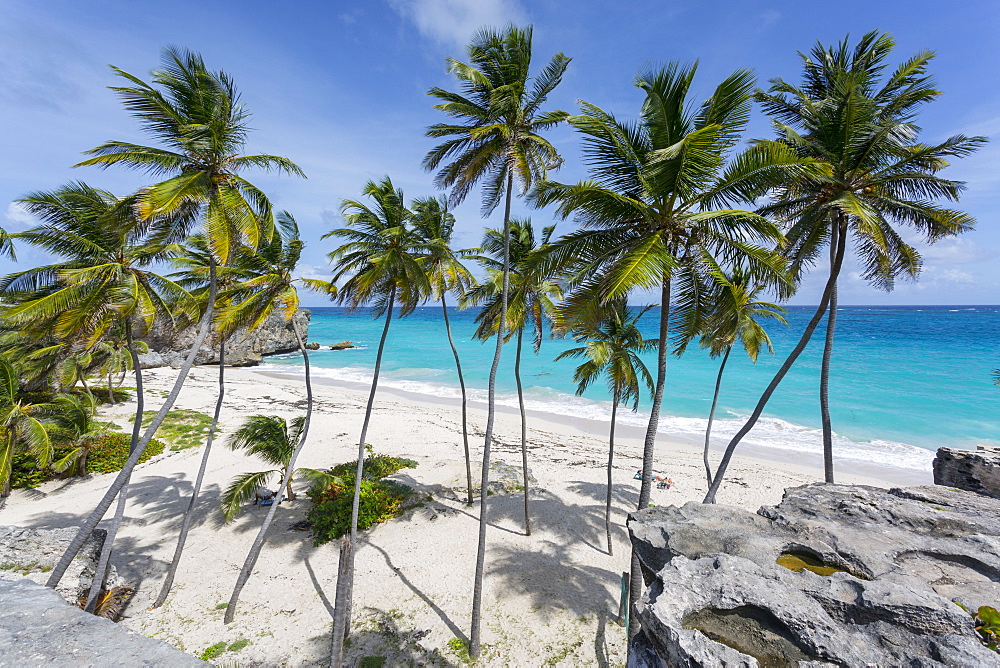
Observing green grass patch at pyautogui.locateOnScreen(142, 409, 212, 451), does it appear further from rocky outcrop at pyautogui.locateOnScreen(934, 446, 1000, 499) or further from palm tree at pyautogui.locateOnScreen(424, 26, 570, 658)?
rocky outcrop at pyautogui.locateOnScreen(934, 446, 1000, 499)

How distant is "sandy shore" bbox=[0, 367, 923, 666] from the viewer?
8.72 metres

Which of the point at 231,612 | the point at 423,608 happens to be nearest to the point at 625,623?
the point at 423,608

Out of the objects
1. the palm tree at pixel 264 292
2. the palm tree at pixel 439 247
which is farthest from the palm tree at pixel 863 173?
the palm tree at pixel 264 292

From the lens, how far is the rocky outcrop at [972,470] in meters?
8.59

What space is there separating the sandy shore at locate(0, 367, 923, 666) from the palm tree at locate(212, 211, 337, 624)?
1147mm

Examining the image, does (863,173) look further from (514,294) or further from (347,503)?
(347,503)

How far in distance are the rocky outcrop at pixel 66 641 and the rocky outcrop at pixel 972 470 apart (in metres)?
13.5

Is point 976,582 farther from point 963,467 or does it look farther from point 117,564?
point 117,564

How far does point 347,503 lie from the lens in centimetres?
1286

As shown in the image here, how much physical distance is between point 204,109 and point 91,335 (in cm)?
574

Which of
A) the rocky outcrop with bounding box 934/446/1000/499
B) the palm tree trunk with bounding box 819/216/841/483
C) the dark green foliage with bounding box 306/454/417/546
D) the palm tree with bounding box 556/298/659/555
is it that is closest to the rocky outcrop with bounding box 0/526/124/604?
the dark green foliage with bounding box 306/454/417/546

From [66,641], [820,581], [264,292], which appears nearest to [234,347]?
[264,292]

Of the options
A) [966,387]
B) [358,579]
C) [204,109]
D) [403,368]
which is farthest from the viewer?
[403,368]

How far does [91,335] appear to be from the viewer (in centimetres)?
908
